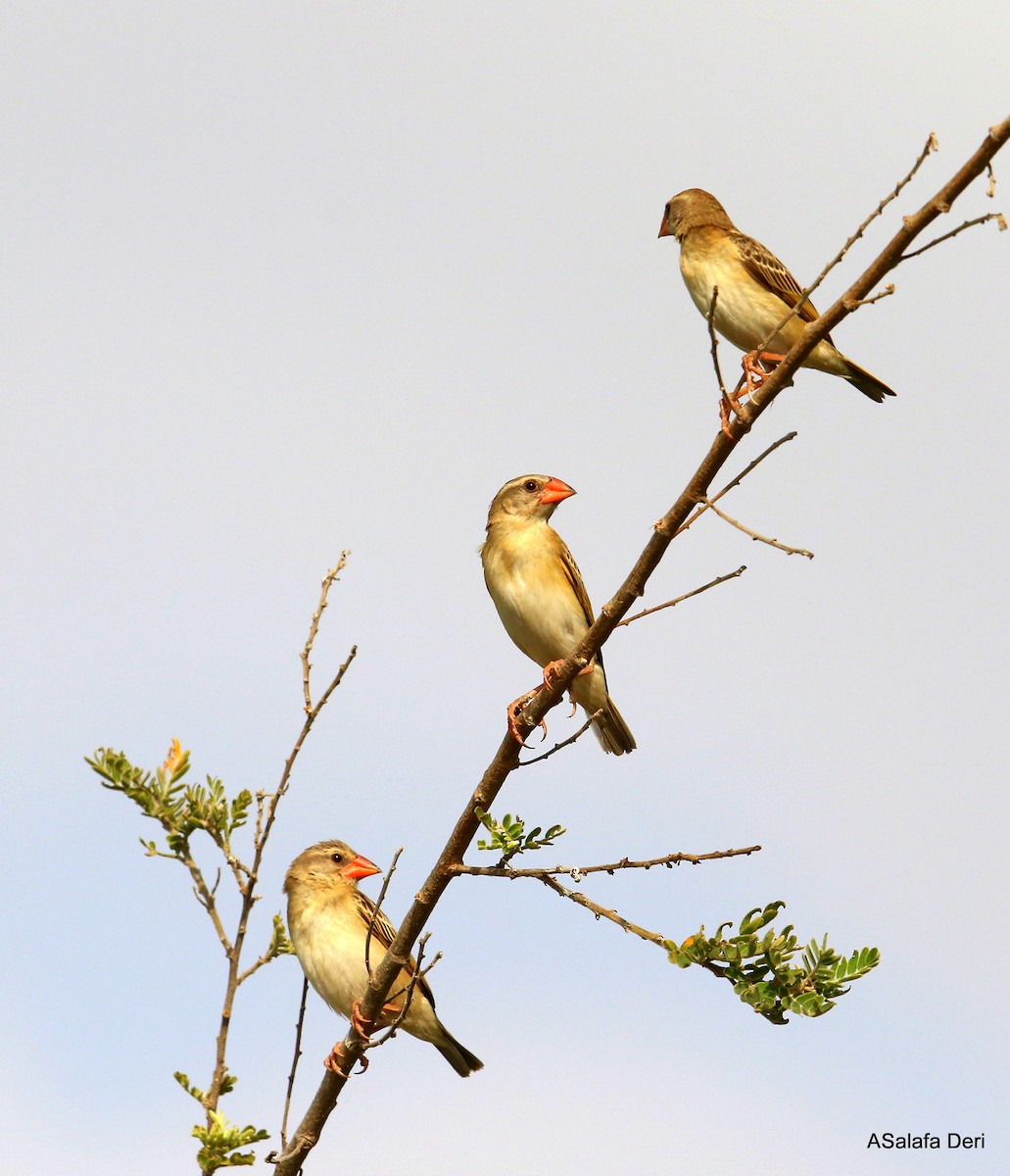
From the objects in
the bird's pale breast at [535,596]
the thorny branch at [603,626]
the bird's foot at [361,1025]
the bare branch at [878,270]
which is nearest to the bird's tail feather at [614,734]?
the bird's pale breast at [535,596]

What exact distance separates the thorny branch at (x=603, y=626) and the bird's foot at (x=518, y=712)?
0.09 ft

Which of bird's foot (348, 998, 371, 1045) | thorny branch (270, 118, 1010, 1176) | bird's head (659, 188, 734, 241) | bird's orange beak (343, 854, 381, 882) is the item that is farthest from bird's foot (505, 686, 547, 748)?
bird's head (659, 188, 734, 241)

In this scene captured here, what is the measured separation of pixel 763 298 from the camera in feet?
27.5

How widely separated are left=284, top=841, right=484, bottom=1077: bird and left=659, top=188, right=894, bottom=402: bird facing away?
154 inches

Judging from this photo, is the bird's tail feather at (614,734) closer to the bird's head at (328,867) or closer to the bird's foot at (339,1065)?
the bird's head at (328,867)

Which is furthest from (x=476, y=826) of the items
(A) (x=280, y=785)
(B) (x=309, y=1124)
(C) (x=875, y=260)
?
(C) (x=875, y=260)

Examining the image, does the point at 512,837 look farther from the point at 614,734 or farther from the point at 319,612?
the point at 614,734

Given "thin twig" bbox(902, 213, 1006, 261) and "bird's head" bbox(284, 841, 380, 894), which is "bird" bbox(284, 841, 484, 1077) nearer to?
"bird's head" bbox(284, 841, 380, 894)

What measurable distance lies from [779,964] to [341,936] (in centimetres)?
402

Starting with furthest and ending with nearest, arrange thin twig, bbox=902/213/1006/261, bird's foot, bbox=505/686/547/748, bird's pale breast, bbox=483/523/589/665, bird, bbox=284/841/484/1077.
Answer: bird, bbox=284/841/484/1077 < bird's pale breast, bbox=483/523/589/665 < bird's foot, bbox=505/686/547/748 < thin twig, bbox=902/213/1006/261

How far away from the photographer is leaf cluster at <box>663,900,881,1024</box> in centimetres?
435

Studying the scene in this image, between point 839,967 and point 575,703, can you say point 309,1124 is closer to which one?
point 839,967

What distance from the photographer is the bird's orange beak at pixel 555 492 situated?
781 centimetres

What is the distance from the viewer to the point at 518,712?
5.70 meters
